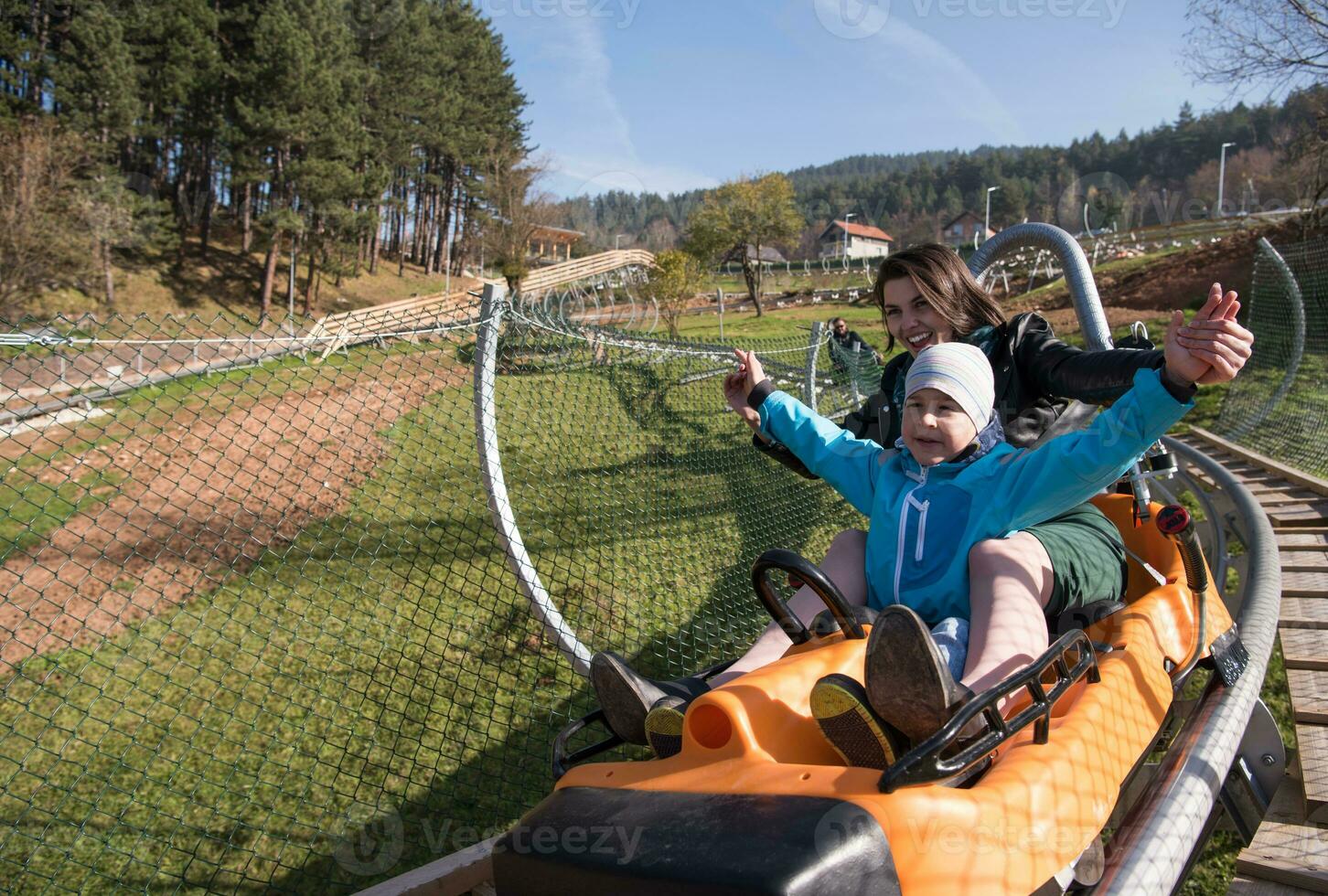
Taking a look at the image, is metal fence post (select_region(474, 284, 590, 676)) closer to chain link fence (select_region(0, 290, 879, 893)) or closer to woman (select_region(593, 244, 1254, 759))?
chain link fence (select_region(0, 290, 879, 893))

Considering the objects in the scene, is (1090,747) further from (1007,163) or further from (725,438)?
(1007,163)

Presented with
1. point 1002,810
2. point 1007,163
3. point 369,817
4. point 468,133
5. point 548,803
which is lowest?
point 369,817

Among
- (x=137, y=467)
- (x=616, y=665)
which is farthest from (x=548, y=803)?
(x=137, y=467)

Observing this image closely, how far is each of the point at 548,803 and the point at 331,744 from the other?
213 cm

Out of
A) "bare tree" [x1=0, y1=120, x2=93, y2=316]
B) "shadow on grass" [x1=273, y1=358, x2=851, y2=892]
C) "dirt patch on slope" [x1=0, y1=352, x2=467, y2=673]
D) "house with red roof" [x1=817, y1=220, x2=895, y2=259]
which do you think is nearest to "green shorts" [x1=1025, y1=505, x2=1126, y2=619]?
"shadow on grass" [x1=273, y1=358, x2=851, y2=892]

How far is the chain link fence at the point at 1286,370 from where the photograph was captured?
7695 mm

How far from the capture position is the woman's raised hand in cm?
304

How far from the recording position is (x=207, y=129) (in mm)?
28781

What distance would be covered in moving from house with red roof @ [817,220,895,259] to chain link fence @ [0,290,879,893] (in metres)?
76.3

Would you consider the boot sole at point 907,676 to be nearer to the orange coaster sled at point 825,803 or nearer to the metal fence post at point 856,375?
the orange coaster sled at point 825,803

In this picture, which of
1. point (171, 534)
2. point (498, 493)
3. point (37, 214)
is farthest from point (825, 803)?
point (37, 214)

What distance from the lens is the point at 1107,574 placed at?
2590 millimetres

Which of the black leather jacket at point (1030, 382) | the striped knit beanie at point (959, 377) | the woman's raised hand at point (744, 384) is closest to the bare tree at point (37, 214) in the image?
the woman's raised hand at point (744, 384)

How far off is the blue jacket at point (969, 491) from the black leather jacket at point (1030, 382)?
471 mm
